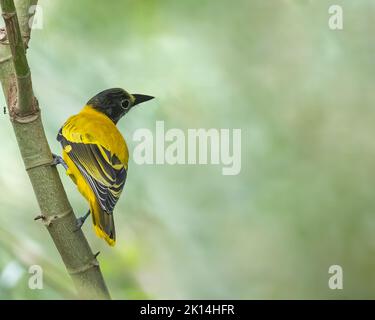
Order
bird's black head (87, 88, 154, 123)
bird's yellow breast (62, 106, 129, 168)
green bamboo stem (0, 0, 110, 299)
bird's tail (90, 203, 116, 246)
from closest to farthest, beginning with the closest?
green bamboo stem (0, 0, 110, 299) < bird's tail (90, 203, 116, 246) < bird's yellow breast (62, 106, 129, 168) < bird's black head (87, 88, 154, 123)

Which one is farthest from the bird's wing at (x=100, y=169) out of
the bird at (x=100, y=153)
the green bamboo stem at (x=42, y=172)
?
the green bamboo stem at (x=42, y=172)

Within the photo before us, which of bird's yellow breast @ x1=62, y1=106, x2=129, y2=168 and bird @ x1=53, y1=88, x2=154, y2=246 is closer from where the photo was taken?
bird @ x1=53, y1=88, x2=154, y2=246

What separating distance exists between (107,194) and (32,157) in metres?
0.30

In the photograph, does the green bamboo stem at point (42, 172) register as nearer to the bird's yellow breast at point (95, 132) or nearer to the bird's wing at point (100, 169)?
the bird's wing at point (100, 169)

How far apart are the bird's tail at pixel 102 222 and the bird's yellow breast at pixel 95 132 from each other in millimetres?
247

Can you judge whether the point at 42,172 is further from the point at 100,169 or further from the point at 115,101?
the point at 115,101

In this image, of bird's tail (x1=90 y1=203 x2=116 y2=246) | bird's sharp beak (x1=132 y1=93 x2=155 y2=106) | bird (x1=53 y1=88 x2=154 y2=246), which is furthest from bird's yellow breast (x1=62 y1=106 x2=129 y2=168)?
bird's tail (x1=90 y1=203 x2=116 y2=246)

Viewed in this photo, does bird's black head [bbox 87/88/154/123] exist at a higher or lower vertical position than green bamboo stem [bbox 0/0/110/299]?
higher

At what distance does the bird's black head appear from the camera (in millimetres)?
1977

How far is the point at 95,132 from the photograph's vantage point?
1.86 metres

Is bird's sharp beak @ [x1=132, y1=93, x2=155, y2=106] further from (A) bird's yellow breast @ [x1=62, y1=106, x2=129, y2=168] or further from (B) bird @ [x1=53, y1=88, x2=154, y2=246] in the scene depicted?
(A) bird's yellow breast @ [x1=62, y1=106, x2=129, y2=168]
